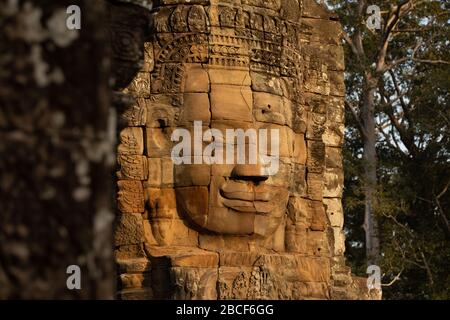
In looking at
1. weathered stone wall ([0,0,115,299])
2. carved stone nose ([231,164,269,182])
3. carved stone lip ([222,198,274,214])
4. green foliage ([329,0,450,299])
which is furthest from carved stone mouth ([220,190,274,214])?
green foliage ([329,0,450,299])

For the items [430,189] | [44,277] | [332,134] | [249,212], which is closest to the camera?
[44,277]

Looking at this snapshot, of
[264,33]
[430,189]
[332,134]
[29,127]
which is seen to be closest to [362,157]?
[430,189]

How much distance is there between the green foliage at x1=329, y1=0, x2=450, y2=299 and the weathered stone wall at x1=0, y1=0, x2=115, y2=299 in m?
20.3

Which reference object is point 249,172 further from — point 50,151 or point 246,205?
point 50,151

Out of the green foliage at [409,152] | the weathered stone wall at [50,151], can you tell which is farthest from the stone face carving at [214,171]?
the green foliage at [409,152]

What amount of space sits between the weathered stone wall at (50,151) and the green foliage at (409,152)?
20326mm

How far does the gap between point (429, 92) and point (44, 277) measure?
74.9 ft

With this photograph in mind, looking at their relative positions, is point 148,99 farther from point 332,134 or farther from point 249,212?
point 332,134

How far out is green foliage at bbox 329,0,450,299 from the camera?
24172 mm

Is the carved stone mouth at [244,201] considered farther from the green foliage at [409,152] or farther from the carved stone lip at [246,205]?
the green foliage at [409,152]

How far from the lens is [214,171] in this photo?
11984mm

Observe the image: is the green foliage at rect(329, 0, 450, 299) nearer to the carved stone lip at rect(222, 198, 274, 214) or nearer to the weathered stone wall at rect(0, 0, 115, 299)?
the carved stone lip at rect(222, 198, 274, 214)

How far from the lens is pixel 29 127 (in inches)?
131

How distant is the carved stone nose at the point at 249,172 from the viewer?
11930 millimetres
